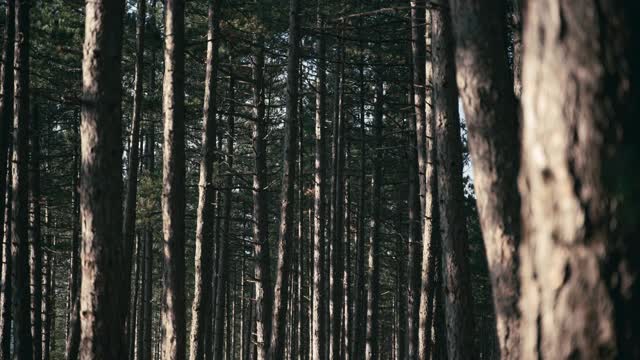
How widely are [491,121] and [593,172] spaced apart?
13.2 feet

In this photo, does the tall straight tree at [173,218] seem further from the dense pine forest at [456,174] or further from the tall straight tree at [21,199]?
the tall straight tree at [21,199]

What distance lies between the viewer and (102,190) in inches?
301

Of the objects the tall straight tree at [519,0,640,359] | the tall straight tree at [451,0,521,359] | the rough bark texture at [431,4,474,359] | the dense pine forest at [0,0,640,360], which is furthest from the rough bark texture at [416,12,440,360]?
the tall straight tree at [519,0,640,359]

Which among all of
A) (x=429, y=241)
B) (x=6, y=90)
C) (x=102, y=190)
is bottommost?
(x=429, y=241)

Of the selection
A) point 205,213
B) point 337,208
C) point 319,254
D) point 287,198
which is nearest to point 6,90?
point 205,213

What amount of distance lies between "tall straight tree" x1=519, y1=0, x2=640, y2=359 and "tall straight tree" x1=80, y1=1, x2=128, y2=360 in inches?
243

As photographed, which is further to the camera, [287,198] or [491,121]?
[287,198]

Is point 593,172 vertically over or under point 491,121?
under

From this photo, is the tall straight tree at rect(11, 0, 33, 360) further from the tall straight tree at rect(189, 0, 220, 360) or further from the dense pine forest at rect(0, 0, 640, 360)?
the tall straight tree at rect(189, 0, 220, 360)

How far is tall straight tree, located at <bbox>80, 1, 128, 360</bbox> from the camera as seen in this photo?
24.6ft

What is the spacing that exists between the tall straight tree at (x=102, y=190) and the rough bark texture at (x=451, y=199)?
410 cm

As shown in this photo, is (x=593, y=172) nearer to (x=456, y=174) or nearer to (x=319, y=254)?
(x=456, y=174)

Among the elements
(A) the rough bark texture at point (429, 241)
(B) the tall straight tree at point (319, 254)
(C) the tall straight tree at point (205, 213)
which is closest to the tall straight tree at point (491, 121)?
(A) the rough bark texture at point (429, 241)

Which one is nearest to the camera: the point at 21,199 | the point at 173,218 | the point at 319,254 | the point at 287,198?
the point at 173,218
